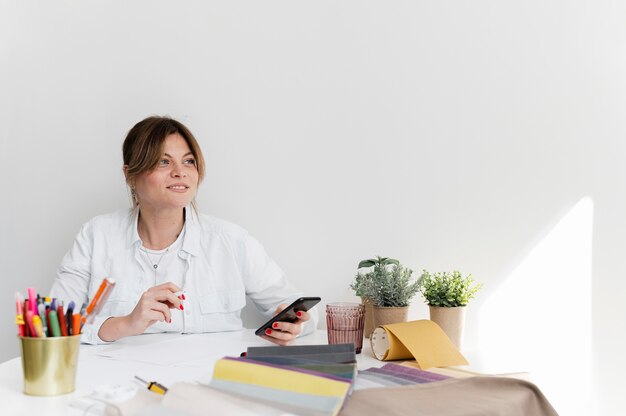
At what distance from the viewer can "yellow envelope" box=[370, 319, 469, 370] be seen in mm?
1298

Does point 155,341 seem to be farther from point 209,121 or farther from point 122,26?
point 122,26

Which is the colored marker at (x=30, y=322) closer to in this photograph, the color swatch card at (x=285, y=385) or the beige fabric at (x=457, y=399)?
the color swatch card at (x=285, y=385)

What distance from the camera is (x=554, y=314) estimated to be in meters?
1.86

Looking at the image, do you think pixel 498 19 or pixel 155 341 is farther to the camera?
pixel 498 19

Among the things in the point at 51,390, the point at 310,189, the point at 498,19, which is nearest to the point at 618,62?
the point at 498,19

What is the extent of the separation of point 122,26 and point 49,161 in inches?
19.6

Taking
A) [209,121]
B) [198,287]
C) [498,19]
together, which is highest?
[498,19]

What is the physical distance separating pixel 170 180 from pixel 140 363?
62cm

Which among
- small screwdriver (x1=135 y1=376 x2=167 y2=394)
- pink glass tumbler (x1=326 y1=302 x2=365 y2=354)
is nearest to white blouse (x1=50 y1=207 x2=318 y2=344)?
pink glass tumbler (x1=326 y1=302 x2=365 y2=354)

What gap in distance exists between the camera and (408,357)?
134 centimetres

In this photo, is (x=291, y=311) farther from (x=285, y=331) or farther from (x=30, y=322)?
(x=30, y=322)

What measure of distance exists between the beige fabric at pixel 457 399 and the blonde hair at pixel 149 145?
1.02 metres

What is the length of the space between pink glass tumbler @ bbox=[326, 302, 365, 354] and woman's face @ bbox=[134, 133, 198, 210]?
2.00 feet

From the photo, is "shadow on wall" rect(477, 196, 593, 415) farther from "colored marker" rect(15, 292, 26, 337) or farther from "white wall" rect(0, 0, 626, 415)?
"colored marker" rect(15, 292, 26, 337)
